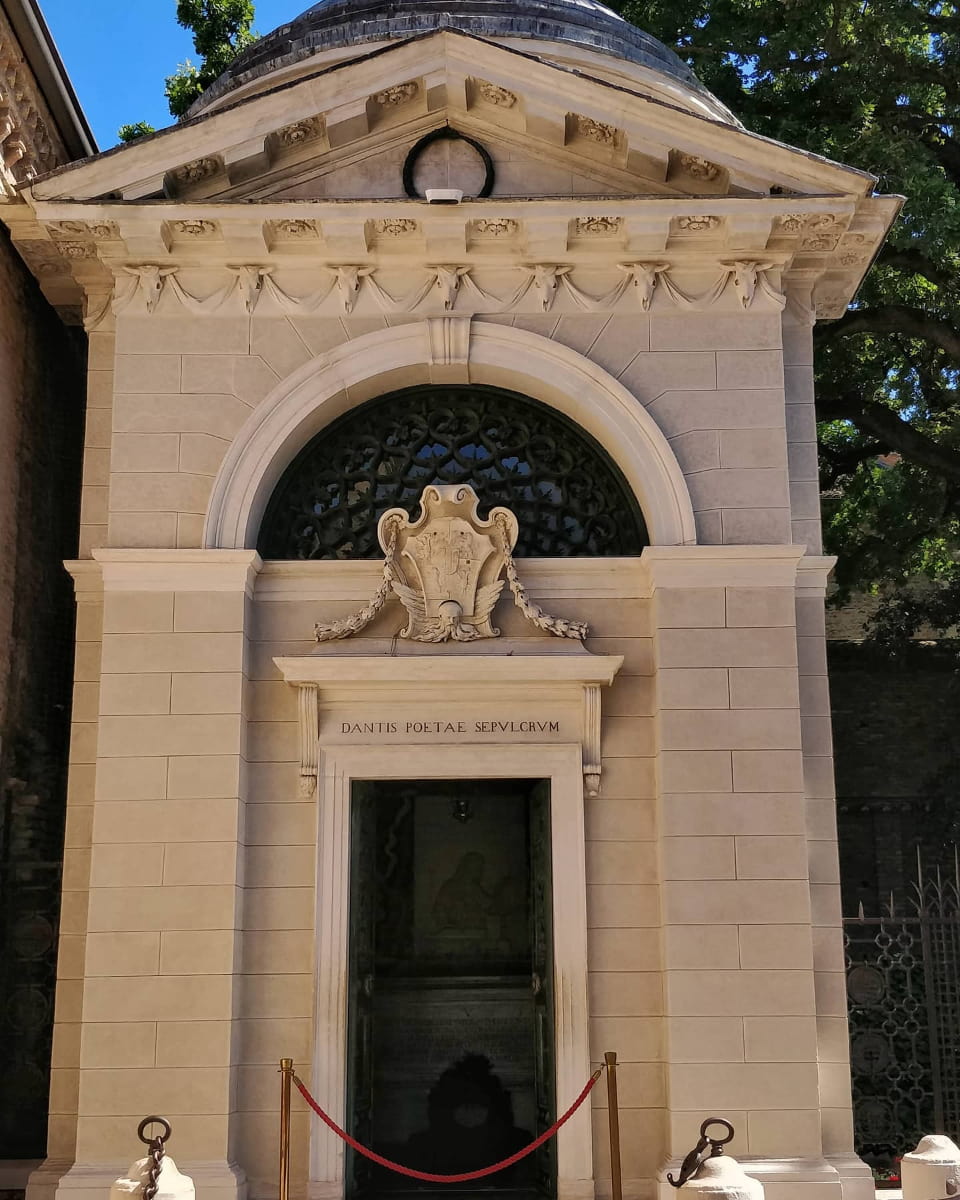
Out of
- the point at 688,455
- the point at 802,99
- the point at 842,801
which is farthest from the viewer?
the point at 842,801

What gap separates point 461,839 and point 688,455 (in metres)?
5.56

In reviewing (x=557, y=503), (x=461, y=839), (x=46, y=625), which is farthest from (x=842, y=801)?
(x=46, y=625)

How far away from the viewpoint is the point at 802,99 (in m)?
16.4

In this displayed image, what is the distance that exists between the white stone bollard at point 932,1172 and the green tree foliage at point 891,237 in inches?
384

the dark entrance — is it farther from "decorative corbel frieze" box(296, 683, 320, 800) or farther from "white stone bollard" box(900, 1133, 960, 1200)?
"white stone bollard" box(900, 1133, 960, 1200)

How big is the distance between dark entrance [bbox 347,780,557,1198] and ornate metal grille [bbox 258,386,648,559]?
90.5 inches

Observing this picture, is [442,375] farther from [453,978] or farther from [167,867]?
[453,978]

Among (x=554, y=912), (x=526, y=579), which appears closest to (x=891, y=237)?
(x=526, y=579)

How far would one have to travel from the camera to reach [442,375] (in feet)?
35.3

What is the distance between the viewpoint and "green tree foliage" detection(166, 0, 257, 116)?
19.3 metres

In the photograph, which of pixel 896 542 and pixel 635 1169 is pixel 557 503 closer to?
pixel 635 1169

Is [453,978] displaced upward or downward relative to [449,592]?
downward

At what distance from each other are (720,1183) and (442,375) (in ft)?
21.2

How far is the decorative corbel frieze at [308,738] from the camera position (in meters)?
9.93
